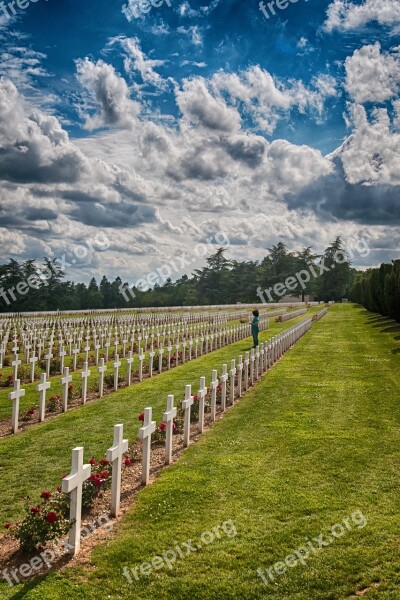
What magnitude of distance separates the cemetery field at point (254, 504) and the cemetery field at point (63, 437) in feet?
0.12

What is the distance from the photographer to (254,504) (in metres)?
6.07

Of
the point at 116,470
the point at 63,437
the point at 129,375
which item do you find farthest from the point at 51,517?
the point at 129,375

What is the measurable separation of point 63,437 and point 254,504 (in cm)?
452

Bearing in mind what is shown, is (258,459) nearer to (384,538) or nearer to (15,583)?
(384,538)

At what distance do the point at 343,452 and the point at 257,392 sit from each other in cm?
547

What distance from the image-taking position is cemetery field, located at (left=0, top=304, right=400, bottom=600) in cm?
454

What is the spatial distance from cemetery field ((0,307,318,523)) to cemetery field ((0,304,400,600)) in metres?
0.04

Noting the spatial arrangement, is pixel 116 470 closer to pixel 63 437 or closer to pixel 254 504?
pixel 254 504

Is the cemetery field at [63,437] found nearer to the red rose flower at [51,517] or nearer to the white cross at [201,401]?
the white cross at [201,401]

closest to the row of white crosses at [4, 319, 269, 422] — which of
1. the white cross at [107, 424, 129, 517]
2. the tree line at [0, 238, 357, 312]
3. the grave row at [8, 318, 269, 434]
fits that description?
the grave row at [8, 318, 269, 434]

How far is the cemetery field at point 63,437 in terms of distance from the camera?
7.00m

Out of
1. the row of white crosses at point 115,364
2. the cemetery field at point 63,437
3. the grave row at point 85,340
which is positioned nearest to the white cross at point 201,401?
the cemetery field at point 63,437

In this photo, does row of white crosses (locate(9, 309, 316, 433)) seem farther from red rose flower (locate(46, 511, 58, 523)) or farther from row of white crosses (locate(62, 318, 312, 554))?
red rose flower (locate(46, 511, 58, 523))

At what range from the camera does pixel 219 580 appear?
180 inches
